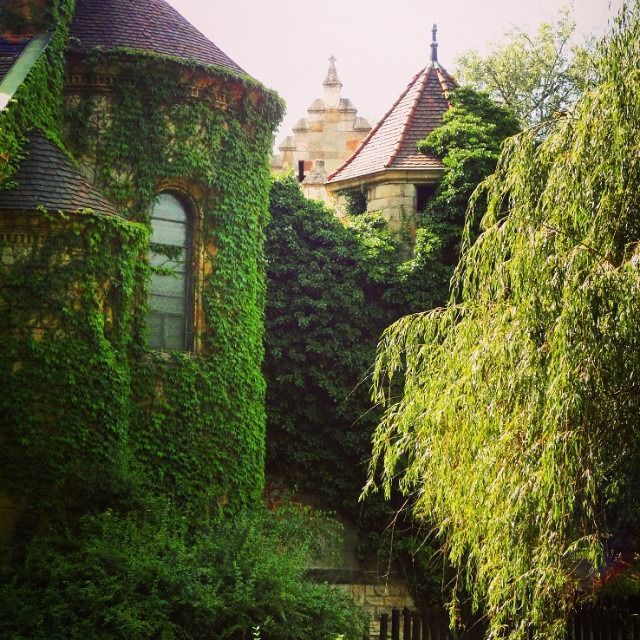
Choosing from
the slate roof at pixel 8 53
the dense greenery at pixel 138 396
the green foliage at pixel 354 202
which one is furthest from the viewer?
the green foliage at pixel 354 202

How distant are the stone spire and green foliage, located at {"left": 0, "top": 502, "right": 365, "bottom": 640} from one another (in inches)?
631

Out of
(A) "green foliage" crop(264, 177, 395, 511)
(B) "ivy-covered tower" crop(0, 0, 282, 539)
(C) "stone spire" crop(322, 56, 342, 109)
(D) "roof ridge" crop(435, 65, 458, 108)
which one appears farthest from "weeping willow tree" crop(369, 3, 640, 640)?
(C) "stone spire" crop(322, 56, 342, 109)

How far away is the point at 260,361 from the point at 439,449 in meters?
6.35

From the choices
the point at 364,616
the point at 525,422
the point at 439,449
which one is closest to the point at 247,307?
the point at 364,616

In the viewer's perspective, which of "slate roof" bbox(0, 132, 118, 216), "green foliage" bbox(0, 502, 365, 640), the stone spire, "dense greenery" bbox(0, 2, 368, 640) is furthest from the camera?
the stone spire

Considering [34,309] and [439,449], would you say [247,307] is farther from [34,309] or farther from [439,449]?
[439,449]

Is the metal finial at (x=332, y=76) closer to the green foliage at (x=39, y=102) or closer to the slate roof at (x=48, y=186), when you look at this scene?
the green foliage at (x=39, y=102)

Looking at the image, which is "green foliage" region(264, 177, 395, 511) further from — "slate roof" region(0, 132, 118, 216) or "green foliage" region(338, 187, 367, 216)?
"slate roof" region(0, 132, 118, 216)

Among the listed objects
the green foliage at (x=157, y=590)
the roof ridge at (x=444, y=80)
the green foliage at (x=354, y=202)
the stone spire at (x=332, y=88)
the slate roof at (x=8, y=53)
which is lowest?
the green foliage at (x=157, y=590)

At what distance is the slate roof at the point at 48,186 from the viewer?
42.3 feet

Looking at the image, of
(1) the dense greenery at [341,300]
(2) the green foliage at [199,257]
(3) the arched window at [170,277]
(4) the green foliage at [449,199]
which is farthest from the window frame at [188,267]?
(4) the green foliage at [449,199]

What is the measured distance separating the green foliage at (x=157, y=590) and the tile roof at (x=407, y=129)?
26.9 ft

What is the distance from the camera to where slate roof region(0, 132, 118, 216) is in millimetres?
12898

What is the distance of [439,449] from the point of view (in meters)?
10.0
